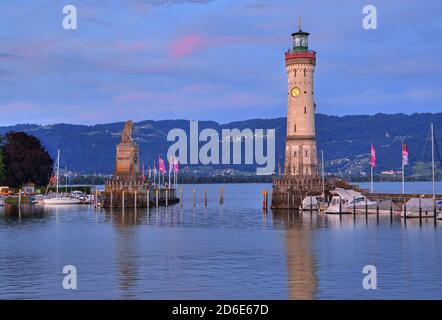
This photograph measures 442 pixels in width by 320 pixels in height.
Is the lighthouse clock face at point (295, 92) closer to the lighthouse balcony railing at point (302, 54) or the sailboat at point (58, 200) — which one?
the lighthouse balcony railing at point (302, 54)

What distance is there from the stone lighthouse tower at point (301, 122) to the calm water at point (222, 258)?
47.9ft

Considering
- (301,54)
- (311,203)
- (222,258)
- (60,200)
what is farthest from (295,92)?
(222,258)

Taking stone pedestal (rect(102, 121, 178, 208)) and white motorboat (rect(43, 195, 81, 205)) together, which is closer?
stone pedestal (rect(102, 121, 178, 208))

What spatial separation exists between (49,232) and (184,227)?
696 inches

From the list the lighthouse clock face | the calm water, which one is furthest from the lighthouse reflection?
the lighthouse clock face

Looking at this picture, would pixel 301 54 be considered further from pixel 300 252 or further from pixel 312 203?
pixel 300 252

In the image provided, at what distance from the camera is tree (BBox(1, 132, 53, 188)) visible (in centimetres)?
16162

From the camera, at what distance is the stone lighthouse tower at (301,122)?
388 feet

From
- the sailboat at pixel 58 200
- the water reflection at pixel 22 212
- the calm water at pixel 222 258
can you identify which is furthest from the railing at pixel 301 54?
the sailboat at pixel 58 200

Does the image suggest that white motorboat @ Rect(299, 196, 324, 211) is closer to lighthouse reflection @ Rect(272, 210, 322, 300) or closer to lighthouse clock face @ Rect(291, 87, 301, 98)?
lighthouse reflection @ Rect(272, 210, 322, 300)

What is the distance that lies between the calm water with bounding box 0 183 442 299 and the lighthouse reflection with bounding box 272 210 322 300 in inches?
3.2

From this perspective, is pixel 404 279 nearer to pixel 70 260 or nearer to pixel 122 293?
pixel 122 293
